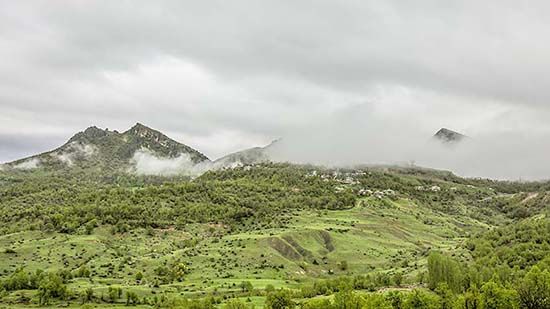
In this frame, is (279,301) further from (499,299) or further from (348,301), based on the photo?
(499,299)

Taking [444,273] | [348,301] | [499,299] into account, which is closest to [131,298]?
[348,301]

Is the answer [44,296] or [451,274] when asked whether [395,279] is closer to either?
[451,274]

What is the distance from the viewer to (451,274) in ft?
552

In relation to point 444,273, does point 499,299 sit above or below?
below

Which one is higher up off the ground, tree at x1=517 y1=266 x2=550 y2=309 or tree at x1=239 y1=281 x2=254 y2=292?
tree at x1=517 y1=266 x2=550 y2=309

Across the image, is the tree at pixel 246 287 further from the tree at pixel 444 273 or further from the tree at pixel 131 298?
the tree at pixel 444 273

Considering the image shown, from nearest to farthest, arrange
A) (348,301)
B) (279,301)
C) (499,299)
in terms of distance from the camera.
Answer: (499,299) → (348,301) → (279,301)

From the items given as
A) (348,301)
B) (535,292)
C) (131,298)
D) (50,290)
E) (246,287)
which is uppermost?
(50,290)

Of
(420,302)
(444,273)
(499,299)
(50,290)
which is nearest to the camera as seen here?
(499,299)

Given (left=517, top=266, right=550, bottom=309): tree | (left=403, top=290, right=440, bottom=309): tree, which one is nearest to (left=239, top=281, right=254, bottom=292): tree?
(left=403, top=290, right=440, bottom=309): tree

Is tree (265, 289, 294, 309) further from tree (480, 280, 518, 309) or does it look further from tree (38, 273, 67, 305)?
tree (38, 273, 67, 305)

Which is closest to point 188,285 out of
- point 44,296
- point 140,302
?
point 140,302

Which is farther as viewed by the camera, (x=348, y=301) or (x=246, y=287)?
(x=246, y=287)

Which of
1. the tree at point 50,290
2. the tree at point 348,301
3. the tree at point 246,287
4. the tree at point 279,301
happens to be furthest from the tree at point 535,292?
the tree at point 50,290
